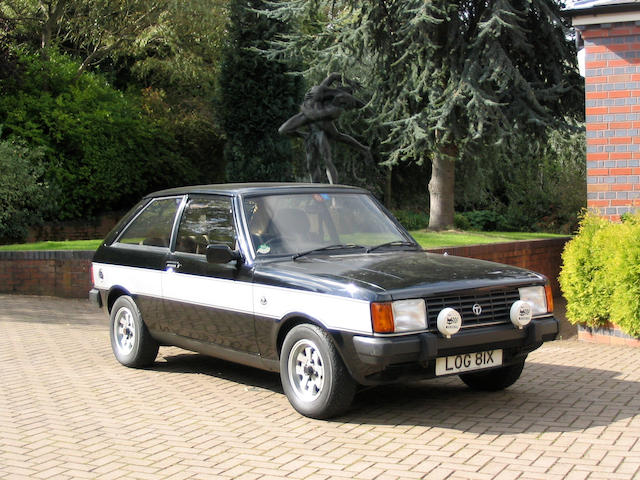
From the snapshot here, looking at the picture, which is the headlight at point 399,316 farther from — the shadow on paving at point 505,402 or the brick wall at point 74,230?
the brick wall at point 74,230

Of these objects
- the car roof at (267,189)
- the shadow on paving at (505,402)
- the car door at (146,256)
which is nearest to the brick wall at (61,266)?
the car door at (146,256)

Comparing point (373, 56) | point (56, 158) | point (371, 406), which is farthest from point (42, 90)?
point (371, 406)

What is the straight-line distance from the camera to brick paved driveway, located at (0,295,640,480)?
5004 mm

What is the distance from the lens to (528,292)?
641 centimetres

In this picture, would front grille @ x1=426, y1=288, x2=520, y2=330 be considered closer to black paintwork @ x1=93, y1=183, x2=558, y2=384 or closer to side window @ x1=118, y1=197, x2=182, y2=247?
black paintwork @ x1=93, y1=183, x2=558, y2=384

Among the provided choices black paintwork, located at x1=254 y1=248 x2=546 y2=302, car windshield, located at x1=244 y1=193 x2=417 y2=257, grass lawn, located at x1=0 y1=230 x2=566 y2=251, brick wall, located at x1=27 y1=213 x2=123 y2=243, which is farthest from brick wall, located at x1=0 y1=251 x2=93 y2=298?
black paintwork, located at x1=254 y1=248 x2=546 y2=302

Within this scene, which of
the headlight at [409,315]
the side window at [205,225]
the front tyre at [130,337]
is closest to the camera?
the headlight at [409,315]

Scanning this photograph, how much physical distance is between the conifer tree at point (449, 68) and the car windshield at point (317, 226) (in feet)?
35.4

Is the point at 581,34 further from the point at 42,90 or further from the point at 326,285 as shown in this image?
the point at 42,90

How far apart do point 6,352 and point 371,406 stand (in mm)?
4792

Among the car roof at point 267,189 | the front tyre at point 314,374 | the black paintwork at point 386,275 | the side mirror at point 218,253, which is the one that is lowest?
the front tyre at point 314,374

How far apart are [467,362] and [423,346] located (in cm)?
56

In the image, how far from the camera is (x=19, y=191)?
20.7m

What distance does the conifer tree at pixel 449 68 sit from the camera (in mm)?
18109
